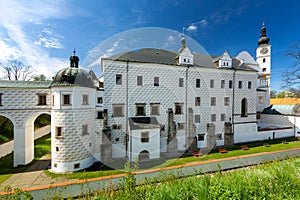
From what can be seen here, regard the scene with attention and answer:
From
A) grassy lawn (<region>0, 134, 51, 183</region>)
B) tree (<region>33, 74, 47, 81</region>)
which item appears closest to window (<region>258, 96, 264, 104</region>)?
grassy lawn (<region>0, 134, 51, 183</region>)

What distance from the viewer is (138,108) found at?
13016mm

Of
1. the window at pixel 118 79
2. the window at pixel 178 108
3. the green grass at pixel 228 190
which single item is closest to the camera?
the green grass at pixel 228 190

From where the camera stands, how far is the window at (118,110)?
12.2 m

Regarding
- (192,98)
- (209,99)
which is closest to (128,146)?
(192,98)

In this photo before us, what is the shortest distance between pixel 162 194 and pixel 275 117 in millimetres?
24507

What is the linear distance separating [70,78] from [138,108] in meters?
5.91

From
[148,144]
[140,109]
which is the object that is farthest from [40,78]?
[148,144]

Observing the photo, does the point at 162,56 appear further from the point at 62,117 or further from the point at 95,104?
the point at 62,117

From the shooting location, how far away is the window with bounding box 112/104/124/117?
40.2ft

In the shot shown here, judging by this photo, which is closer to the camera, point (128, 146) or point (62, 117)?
point (62, 117)

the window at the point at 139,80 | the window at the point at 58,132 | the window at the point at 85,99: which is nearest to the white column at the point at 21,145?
the window at the point at 58,132

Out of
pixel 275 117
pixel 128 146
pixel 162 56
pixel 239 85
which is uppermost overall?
pixel 162 56

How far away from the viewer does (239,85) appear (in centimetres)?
1703

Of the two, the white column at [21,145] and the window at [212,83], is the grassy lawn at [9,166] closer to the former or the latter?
the white column at [21,145]
